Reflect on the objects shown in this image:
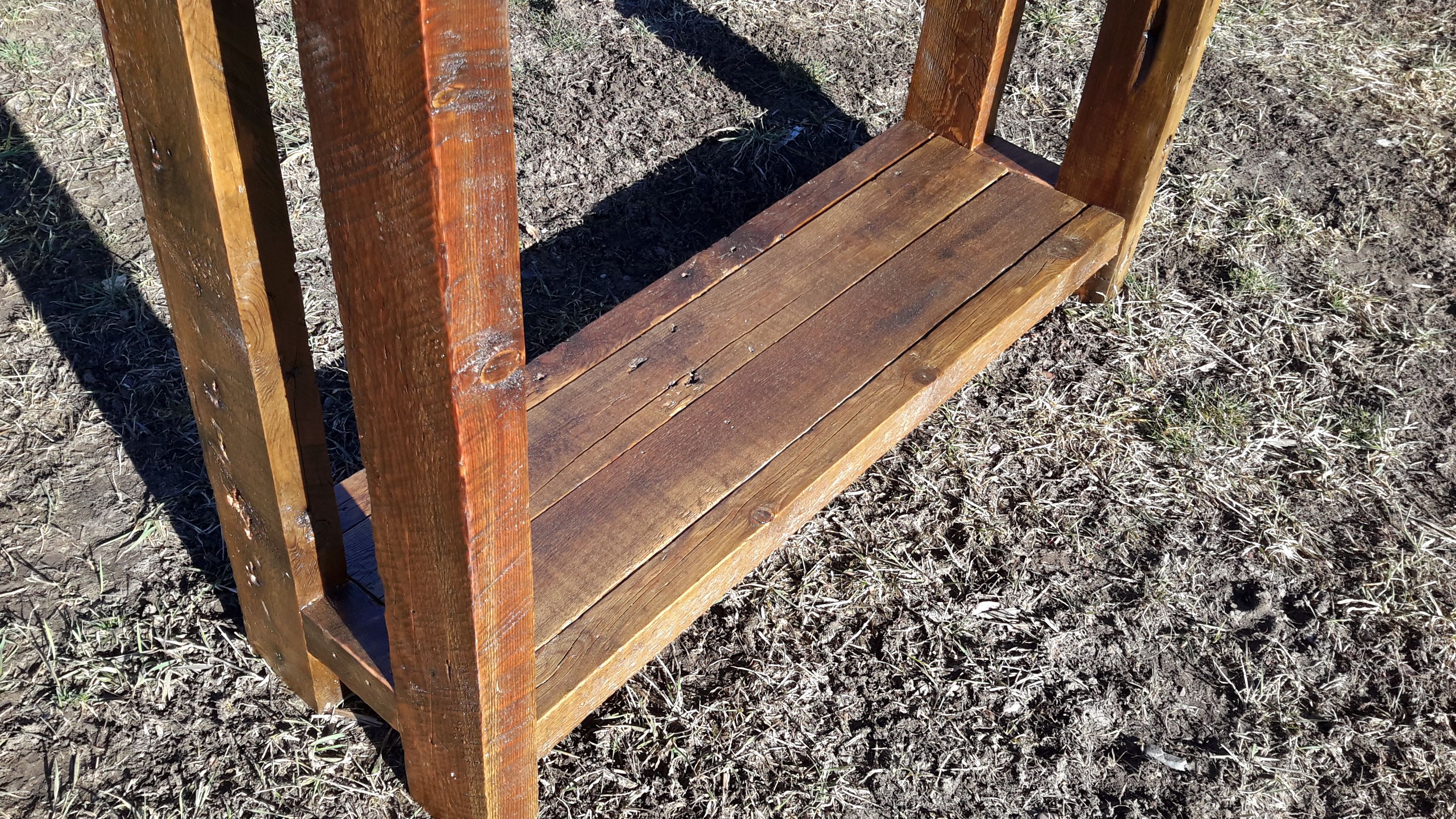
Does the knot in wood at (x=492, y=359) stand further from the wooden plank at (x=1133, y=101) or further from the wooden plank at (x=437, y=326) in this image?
the wooden plank at (x=1133, y=101)

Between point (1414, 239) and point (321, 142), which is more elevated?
point (321, 142)

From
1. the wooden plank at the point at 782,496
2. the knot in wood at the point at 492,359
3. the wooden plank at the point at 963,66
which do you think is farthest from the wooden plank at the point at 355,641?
the wooden plank at the point at 963,66

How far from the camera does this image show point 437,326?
119cm

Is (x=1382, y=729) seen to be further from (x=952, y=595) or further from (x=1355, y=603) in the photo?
(x=952, y=595)

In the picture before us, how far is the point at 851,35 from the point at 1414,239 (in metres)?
2.06

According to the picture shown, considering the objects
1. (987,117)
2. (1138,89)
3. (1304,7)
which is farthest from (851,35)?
(1304,7)

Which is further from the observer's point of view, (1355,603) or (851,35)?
(851,35)

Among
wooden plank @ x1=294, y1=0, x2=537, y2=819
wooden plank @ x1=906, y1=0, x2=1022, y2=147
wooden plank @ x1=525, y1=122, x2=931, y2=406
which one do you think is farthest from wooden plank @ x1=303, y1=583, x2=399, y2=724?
wooden plank @ x1=906, y1=0, x2=1022, y2=147

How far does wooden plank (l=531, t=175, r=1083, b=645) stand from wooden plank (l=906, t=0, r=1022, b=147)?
255 mm

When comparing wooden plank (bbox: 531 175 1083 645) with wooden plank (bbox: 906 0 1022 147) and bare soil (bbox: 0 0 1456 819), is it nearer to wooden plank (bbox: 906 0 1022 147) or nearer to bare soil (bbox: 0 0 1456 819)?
wooden plank (bbox: 906 0 1022 147)

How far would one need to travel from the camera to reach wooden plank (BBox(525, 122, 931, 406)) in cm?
237

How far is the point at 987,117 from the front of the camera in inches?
121

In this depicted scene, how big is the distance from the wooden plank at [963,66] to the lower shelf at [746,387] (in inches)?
3.3

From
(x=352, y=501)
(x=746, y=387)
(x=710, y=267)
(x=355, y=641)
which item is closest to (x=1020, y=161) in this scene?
(x=710, y=267)
